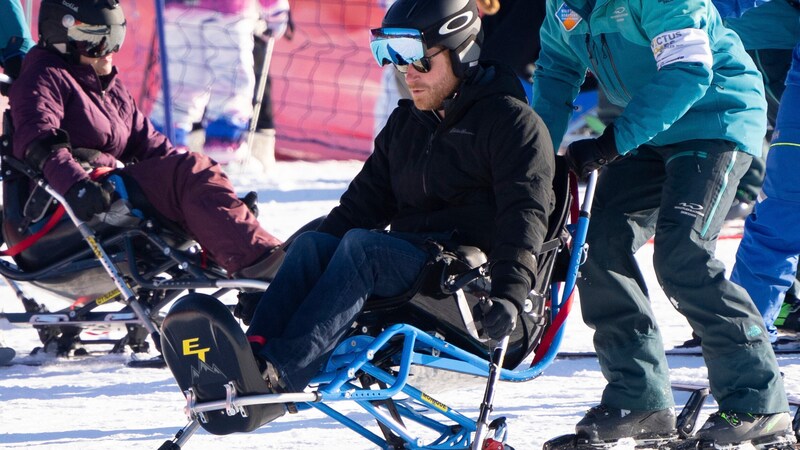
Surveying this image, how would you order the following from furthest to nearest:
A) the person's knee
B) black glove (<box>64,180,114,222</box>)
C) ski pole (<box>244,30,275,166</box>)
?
ski pole (<box>244,30,275,166</box>) < black glove (<box>64,180,114,222</box>) < the person's knee

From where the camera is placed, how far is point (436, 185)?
3.77m

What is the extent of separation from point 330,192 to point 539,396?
503 cm

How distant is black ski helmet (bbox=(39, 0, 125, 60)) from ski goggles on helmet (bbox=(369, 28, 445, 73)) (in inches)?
94.0

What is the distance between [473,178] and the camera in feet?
12.3

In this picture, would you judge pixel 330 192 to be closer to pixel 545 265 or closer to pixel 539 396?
pixel 539 396

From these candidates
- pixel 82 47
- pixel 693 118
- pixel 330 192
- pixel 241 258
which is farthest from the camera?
pixel 330 192

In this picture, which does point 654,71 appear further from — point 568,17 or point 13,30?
point 13,30

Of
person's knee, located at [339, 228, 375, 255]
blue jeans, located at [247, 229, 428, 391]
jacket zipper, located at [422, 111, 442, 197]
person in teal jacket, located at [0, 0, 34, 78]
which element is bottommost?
person in teal jacket, located at [0, 0, 34, 78]

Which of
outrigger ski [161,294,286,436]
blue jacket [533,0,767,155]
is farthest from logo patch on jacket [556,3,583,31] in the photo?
outrigger ski [161,294,286,436]

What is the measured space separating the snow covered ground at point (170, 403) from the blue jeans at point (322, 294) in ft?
1.13

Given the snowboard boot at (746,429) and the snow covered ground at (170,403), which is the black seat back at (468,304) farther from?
the snowboard boot at (746,429)

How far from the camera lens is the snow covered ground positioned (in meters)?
4.35

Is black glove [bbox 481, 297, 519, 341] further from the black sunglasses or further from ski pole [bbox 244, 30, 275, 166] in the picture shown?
ski pole [bbox 244, 30, 275, 166]

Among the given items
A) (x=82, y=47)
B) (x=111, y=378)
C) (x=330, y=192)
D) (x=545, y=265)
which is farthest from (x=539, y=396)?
(x=330, y=192)
